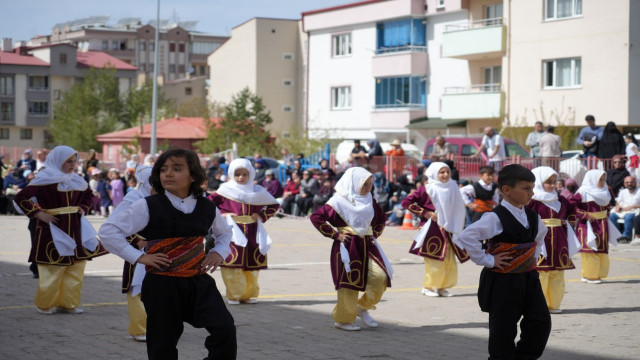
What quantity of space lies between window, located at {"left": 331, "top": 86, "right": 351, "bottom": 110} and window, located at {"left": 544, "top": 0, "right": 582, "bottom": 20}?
1589 cm

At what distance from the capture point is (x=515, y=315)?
6984 millimetres

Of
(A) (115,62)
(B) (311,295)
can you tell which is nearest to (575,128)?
(B) (311,295)

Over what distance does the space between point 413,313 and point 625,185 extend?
10.6 meters

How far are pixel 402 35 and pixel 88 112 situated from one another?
3564 cm

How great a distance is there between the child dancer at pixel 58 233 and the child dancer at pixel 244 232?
1.66 m

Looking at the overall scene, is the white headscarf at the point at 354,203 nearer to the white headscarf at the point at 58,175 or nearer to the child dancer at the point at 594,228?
the white headscarf at the point at 58,175

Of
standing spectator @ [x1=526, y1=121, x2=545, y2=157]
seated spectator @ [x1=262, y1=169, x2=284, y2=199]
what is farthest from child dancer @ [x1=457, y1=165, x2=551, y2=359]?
seated spectator @ [x1=262, y1=169, x2=284, y2=199]

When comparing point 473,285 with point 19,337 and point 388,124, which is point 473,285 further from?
point 388,124

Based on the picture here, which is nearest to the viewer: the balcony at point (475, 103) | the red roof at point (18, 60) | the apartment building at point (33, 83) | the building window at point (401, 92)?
the balcony at point (475, 103)

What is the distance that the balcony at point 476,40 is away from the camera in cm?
3947

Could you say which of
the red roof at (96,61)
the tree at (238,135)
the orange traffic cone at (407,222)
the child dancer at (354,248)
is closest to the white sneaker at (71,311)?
the child dancer at (354,248)

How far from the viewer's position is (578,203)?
13.6 m

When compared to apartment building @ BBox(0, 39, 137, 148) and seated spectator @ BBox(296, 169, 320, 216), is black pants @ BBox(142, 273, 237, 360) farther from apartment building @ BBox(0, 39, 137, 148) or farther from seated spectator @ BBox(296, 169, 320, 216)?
apartment building @ BBox(0, 39, 137, 148)

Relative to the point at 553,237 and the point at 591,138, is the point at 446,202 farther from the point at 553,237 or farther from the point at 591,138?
the point at 591,138
